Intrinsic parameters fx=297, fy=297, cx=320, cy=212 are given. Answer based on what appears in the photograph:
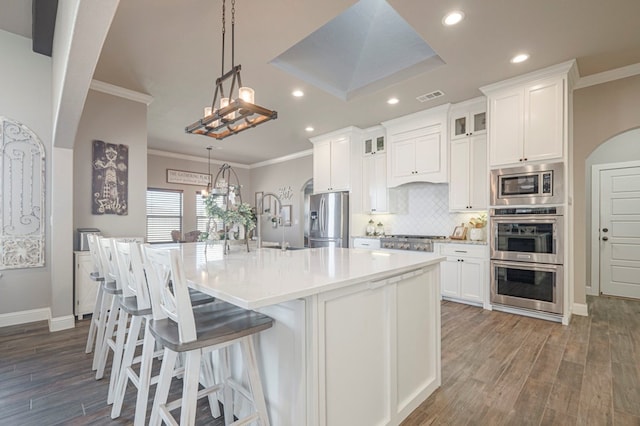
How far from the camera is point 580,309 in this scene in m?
3.61

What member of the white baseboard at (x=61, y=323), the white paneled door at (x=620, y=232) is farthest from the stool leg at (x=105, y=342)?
the white paneled door at (x=620, y=232)

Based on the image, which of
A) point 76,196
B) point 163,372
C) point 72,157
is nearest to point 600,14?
point 163,372

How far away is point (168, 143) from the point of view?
6605mm

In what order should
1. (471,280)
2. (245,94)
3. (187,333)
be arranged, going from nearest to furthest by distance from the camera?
(187,333)
(245,94)
(471,280)

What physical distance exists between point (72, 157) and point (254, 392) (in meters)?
3.45

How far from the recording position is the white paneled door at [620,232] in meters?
4.25

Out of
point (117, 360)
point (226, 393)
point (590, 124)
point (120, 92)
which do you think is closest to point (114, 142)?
point (120, 92)

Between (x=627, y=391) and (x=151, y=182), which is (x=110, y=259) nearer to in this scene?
(x=627, y=391)

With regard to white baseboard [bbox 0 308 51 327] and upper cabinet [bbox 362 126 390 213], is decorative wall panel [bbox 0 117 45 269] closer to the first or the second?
white baseboard [bbox 0 308 51 327]

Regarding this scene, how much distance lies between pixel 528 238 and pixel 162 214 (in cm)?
744

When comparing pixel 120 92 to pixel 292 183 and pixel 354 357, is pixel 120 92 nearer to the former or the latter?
pixel 354 357

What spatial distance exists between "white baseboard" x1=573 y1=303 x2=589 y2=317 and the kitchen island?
2.99 meters

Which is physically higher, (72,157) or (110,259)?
(72,157)

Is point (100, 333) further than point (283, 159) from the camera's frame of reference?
No
